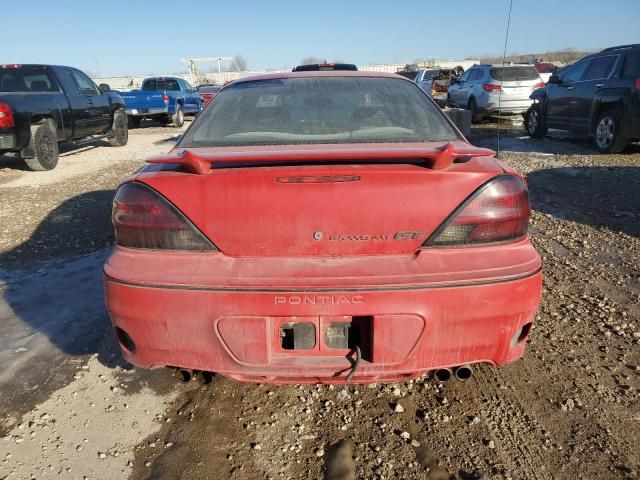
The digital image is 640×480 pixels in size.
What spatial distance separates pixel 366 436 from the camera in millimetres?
2156

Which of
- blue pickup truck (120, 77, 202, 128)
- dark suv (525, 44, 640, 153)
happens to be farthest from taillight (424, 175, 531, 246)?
blue pickup truck (120, 77, 202, 128)

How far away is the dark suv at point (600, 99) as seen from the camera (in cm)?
784

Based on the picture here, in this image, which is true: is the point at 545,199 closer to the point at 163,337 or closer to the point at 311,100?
the point at 311,100

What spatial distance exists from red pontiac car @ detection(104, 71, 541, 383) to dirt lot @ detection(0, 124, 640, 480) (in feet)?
1.21

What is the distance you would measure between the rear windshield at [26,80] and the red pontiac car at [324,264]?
8520 millimetres

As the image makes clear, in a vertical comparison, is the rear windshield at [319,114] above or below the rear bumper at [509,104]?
above

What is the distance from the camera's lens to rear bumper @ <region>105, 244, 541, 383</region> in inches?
71.3

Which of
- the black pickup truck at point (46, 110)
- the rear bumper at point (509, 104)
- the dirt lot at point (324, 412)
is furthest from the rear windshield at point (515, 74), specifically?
the dirt lot at point (324, 412)

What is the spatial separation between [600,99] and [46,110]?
958cm

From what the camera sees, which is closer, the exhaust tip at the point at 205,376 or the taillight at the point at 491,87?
the exhaust tip at the point at 205,376

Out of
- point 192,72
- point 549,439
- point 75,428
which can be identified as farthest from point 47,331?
point 192,72

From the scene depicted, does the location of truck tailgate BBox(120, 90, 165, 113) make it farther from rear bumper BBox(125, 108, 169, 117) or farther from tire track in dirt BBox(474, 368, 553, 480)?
tire track in dirt BBox(474, 368, 553, 480)

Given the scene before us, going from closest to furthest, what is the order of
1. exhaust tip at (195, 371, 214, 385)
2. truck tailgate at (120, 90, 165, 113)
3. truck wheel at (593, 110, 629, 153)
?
exhaust tip at (195, 371, 214, 385)
truck wheel at (593, 110, 629, 153)
truck tailgate at (120, 90, 165, 113)

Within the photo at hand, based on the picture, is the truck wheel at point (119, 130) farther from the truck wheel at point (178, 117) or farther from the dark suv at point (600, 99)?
the dark suv at point (600, 99)
